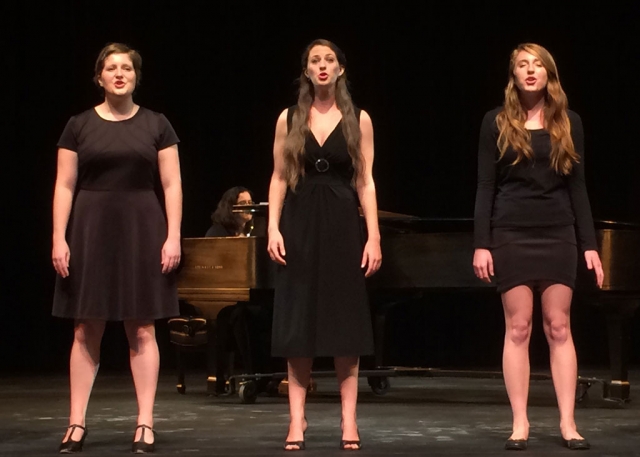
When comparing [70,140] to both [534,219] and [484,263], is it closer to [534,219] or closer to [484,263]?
[484,263]

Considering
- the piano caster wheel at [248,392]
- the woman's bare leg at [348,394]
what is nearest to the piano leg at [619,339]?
the piano caster wheel at [248,392]

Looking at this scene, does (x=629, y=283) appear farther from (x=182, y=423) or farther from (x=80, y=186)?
(x=80, y=186)

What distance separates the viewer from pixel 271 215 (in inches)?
147

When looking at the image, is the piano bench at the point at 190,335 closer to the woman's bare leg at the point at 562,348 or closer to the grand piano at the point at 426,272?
the grand piano at the point at 426,272

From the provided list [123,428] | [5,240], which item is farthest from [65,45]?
[123,428]

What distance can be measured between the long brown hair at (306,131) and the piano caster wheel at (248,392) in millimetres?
2027

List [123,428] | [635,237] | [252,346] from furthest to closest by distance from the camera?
[252,346], [635,237], [123,428]

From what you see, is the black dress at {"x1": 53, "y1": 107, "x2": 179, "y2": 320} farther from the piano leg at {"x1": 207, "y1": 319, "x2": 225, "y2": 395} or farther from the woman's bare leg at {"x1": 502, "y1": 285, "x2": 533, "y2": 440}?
the piano leg at {"x1": 207, "y1": 319, "x2": 225, "y2": 395}

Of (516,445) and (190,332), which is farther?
(190,332)

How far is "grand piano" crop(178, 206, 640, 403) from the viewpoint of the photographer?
17.0ft

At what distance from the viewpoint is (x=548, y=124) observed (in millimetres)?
3734

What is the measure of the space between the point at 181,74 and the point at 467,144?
1.99 meters

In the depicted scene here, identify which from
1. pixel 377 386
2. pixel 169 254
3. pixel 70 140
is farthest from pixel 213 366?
pixel 70 140

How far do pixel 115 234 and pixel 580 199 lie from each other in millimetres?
1507
